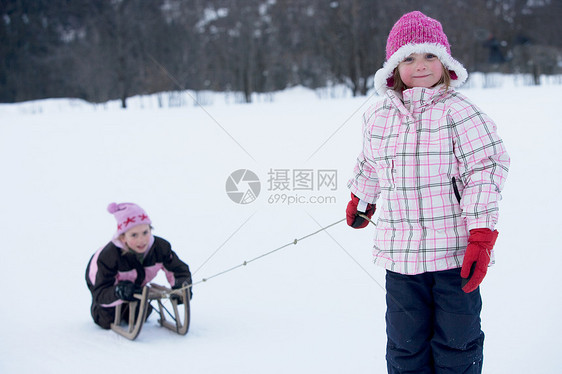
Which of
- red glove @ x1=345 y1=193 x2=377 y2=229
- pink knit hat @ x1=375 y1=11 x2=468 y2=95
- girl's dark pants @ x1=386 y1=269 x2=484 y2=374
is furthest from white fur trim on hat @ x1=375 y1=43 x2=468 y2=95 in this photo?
girl's dark pants @ x1=386 y1=269 x2=484 y2=374

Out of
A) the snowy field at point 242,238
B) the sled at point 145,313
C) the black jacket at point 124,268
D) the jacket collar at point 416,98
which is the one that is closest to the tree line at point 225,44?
the snowy field at point 242,238

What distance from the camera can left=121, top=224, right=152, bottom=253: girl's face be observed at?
1.89 meters

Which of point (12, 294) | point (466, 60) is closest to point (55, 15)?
point (466, 60)

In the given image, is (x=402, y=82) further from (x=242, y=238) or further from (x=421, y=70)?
(x=242, y=238)

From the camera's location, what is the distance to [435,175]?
1130 millimetres

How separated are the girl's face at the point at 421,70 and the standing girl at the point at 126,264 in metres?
1.14

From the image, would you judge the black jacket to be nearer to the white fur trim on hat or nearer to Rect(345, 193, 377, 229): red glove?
Rect(345, 193, 377, 229): red glove

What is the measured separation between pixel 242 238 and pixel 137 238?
1.28 meters

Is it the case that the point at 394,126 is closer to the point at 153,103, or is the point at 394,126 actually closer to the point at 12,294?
the point at 12,294

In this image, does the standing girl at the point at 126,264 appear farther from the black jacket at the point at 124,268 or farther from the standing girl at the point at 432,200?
the standing girl at the point at 432,200

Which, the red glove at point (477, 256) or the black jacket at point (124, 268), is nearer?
the red glove at point (477, 256)

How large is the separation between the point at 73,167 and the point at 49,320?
2.78 meters

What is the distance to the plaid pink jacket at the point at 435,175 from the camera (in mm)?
1086

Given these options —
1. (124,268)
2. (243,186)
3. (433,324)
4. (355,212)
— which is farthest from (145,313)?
(243,186)
